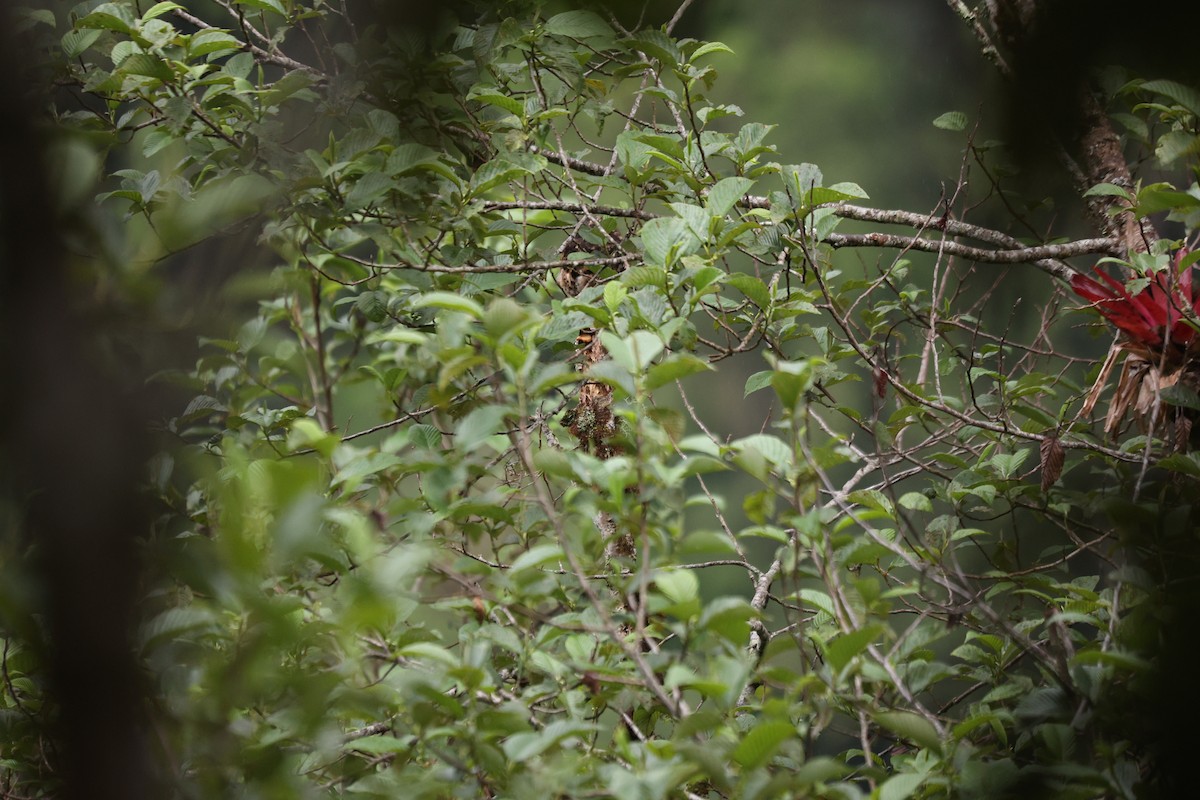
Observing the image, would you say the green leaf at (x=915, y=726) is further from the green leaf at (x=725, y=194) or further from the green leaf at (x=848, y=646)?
the green leaf at (x=725, y=194)

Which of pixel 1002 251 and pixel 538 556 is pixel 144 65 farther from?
pixel 1002 251

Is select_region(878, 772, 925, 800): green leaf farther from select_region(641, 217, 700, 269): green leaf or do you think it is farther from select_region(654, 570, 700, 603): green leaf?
select_region(641, 217, 700, 269): green leaf

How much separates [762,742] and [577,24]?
0.77 metres

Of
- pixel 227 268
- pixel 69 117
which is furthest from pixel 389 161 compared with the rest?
pixel 227 268

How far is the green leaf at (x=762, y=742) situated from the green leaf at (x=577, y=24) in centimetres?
72

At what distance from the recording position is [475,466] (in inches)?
29.0

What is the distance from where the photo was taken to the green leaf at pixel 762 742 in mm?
583

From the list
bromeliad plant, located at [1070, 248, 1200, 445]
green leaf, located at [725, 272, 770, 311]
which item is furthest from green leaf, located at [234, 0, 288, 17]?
bromeliad plant, located at [1070, 248, 1200, 445]

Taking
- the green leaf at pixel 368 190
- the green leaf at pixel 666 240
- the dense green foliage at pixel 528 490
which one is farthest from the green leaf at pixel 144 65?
the green leaf at pixel 666 240

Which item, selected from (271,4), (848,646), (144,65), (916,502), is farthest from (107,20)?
(916,502)

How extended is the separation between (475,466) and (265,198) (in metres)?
0.47

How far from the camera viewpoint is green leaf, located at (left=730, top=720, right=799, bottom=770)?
1.91 feet

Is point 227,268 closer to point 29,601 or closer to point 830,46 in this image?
point 29,601

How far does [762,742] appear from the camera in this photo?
0.59 m
